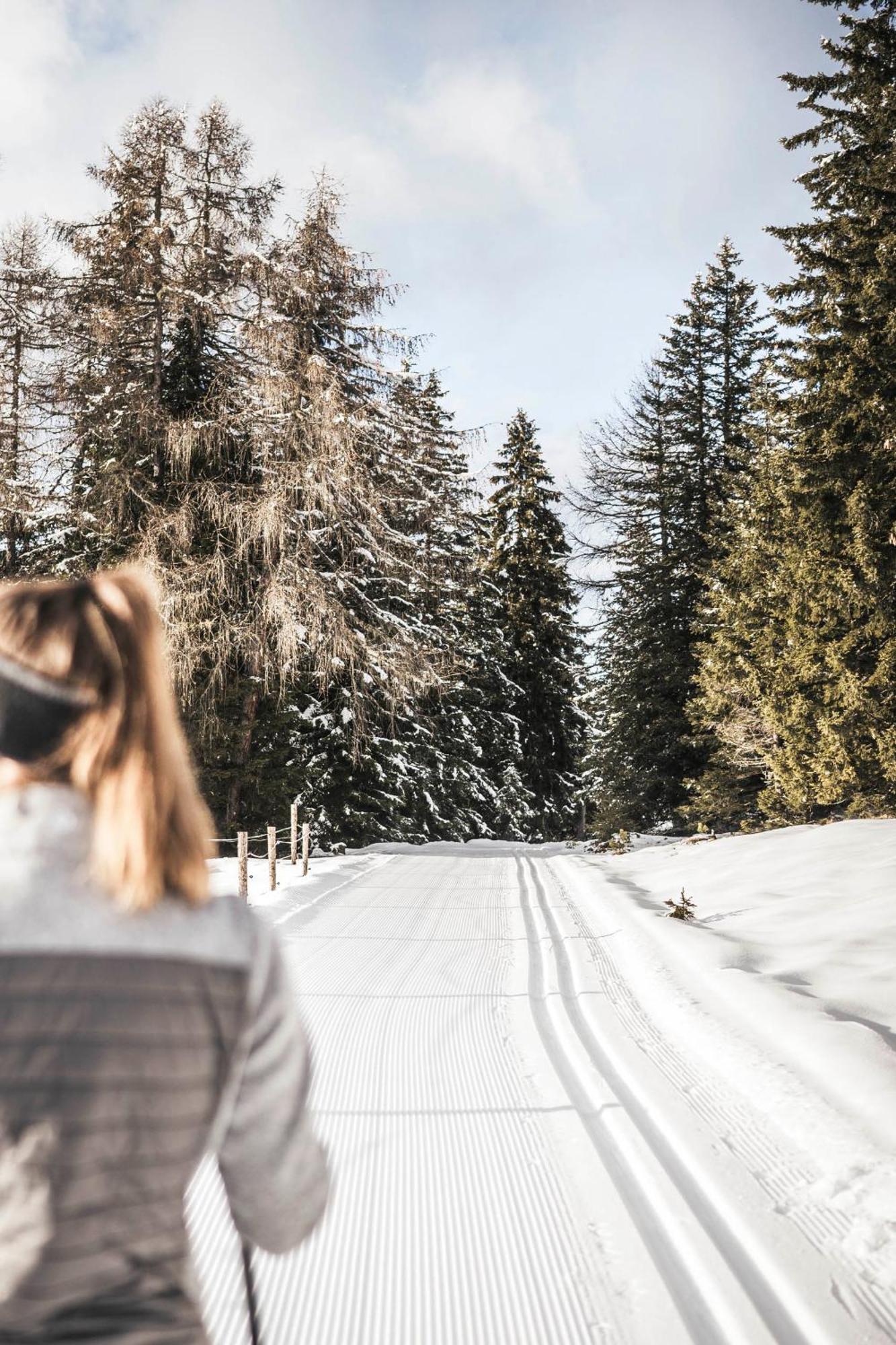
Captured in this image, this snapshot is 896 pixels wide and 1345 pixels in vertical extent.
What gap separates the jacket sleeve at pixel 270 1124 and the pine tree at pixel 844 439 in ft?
43.2

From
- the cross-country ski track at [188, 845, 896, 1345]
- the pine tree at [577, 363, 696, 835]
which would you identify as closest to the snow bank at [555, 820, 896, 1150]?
the cross-country ski track at [188, 845, 896, 1345]

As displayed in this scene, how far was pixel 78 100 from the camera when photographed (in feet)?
54.3

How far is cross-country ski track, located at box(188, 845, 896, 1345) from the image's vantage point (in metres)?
2.57

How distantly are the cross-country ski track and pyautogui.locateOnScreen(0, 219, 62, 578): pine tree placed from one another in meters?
15.3

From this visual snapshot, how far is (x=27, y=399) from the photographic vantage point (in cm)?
1975

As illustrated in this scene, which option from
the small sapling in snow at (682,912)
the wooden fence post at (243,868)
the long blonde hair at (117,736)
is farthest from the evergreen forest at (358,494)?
the long blonde hair at (117,736)

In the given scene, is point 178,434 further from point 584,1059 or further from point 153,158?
point 584,1059

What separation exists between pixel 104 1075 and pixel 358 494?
1593 centimetres

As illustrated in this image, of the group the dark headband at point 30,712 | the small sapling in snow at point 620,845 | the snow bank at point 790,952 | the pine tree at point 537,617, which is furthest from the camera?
the pine tree at point 537,617

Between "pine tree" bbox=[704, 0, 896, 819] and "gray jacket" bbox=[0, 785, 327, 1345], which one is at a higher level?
"pine tree" bbox=[704, 0, 896, 819]

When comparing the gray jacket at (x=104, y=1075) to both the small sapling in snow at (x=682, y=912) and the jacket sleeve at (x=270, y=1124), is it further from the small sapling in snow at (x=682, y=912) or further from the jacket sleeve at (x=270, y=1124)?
the small sapling in snow at (x=682, y=912)

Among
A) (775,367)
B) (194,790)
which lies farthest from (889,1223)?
(775,367)

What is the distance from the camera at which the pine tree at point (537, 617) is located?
29312mm

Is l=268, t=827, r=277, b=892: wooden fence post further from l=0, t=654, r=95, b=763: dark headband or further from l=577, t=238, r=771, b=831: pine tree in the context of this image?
l=577, t=238, r=771, b=831: pine tree
